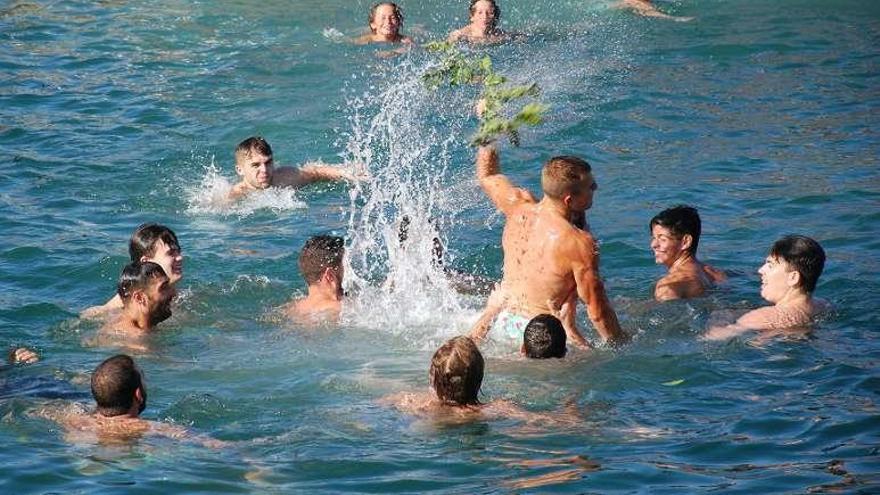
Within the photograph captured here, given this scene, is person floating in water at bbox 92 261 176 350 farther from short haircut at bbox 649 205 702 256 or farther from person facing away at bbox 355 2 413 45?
person facing away at bbox 355 2 413 45

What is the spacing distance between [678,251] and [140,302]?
445 cm

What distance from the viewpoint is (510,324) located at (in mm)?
10141

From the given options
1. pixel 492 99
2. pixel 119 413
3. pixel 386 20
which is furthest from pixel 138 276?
pixel 386 20

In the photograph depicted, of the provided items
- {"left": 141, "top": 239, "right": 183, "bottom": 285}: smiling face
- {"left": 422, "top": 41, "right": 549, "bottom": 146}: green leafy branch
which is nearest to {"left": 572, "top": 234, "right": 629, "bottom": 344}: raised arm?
{"left": 422, "top": 41, "right": 549, "bottom": 146}: green leafy branch

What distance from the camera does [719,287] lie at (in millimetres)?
11961

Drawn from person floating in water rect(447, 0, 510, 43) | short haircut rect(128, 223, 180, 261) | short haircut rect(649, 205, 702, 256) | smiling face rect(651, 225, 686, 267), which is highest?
person floating in water rect(447, 0, 510, 43)

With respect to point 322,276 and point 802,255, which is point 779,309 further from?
point 322,276

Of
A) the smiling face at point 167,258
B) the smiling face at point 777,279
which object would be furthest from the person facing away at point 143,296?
the smiling face at point 777,279

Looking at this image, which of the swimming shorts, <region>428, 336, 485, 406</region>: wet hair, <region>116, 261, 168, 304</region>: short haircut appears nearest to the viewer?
<region>428, 336, 485, 406</region>: wet hair

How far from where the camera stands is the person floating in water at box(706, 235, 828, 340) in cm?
1057

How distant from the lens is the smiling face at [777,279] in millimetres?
10641

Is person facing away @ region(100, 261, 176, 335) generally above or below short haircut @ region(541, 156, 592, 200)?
below

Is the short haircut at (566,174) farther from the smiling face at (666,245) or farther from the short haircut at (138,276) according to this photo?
the short haircut at (138,276)

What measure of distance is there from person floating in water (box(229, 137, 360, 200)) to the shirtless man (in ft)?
15.8
